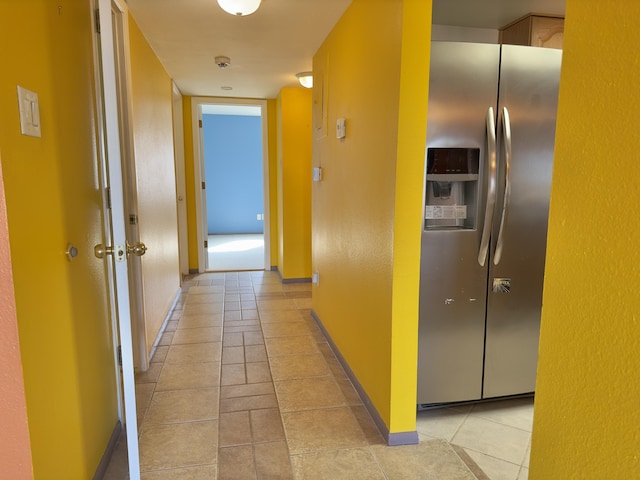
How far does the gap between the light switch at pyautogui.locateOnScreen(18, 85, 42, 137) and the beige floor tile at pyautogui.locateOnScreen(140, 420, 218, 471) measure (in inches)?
55.7

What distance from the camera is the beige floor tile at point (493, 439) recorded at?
198 centimetres

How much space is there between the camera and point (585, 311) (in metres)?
0.75

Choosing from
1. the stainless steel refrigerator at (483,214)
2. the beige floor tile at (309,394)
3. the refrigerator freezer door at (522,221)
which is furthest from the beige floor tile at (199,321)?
the refrigerator freezer door at (522,221)

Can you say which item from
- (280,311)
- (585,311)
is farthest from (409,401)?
(280,311)

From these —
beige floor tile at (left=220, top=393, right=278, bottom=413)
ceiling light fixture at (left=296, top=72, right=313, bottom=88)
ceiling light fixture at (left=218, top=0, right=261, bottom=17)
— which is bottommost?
beige floor tile at (left=220, top=393, right=278, bottom=413)

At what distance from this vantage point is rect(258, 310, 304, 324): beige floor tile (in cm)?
368

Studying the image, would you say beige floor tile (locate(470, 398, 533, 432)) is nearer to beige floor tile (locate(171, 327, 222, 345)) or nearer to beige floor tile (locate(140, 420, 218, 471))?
beige floor tile (locate(140, 420, 218, 471))

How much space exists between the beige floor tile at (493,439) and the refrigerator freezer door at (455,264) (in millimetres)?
147

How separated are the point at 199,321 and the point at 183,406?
1421mm

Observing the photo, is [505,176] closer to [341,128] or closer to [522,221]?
[522,221]

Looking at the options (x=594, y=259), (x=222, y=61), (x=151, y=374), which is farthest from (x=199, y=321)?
(x=594, y=259)

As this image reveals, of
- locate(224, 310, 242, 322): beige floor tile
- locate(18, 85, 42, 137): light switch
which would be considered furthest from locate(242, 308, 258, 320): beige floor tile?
locate(18, 85, 42, 137): light switch

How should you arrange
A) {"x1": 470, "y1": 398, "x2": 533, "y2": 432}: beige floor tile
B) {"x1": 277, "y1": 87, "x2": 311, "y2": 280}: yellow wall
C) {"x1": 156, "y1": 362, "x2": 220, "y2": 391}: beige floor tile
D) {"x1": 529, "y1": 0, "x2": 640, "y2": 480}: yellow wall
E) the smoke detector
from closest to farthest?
{"x1": 529, "y1": 0, "x2": 640, "y2": 480}: yellow wall, {"x1": 470, "y1": 398, "x2": 533, "y2": 432}: beige floor tile, {"x1": 156, "y1": 362, "x2": 220, "y2": 391}: beige floor tile, the smoke detector, {"x1": 277, "y1": 87, "x2": 311, "y2": 280}: yellow wall

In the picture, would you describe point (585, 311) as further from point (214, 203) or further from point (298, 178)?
point (214, 203)
